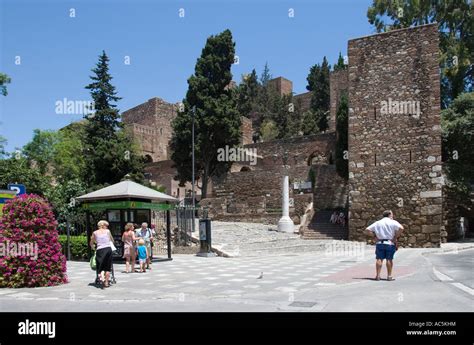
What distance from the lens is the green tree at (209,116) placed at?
3300 cm

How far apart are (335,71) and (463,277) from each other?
42417 millimetres

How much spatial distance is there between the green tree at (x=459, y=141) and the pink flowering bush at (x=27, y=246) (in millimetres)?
18408

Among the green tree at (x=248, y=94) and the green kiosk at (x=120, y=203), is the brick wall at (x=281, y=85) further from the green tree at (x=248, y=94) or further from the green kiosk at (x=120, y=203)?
the green kiosk at (x=120, y=203)

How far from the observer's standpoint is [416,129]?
1941 cm

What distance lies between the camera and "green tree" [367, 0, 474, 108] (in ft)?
87.3

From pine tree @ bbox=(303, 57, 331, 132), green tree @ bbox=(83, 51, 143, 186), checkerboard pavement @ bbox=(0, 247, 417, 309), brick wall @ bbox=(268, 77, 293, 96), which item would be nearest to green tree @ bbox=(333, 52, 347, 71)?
pine tree @ bbox=(303, 57, 331, 132)

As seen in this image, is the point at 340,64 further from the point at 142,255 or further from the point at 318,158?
the point at 142,255

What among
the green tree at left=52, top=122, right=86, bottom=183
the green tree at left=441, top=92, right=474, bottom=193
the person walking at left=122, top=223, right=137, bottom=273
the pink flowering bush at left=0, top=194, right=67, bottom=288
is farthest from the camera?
the green tree at left=52, top=122, right=86, bottom=183

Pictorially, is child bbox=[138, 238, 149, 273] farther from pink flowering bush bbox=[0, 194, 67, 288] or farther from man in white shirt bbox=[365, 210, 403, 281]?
man in white shirt bbox=[365, 210, 403, 281]

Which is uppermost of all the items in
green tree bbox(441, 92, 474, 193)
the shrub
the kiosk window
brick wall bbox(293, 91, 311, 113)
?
brick wall bbox(293, 91, 311, 113)

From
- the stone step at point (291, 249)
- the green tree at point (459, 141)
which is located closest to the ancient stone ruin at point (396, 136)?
the stone step at point (291, 249)

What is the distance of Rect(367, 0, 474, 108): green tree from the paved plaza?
1804 centimetres

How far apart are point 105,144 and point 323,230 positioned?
15069 millimetres

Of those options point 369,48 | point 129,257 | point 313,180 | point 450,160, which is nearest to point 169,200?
point 129,257
